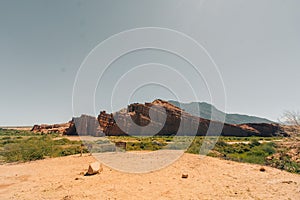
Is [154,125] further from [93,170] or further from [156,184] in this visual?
[156,184]

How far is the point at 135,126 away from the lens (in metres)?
51.6

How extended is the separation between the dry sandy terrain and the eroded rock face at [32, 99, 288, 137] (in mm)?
37718

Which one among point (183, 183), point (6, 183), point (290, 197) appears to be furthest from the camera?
point (6, 183)

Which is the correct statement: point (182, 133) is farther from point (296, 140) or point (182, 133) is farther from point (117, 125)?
point (296, 140)

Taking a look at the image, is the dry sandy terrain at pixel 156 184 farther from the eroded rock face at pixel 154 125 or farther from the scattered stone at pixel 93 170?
the eroded rock face at pixel 154 125

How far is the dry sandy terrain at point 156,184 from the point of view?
7902 millimetres

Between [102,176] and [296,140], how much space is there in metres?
9.05

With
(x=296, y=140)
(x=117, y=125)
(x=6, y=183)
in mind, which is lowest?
(x=6, y=183)

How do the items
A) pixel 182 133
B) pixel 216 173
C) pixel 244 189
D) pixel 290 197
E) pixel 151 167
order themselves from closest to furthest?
pixel 290 197
pixel 244 189
pixel 216 173
pixel 151 167
pixel 182 133

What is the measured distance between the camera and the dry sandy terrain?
790 cm

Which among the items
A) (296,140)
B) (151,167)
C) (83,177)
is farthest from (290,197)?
(83,177)

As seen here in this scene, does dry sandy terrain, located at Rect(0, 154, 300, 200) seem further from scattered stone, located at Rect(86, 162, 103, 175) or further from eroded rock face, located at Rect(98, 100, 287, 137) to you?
eroded rock face, located at Rect(98, 100, 287, 137)

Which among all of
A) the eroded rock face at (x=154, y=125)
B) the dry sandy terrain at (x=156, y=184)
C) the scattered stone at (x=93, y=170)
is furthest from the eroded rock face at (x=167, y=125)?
the scattered stone at (x=93, y=170)

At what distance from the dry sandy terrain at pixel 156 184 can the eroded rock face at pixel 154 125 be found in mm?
37718
